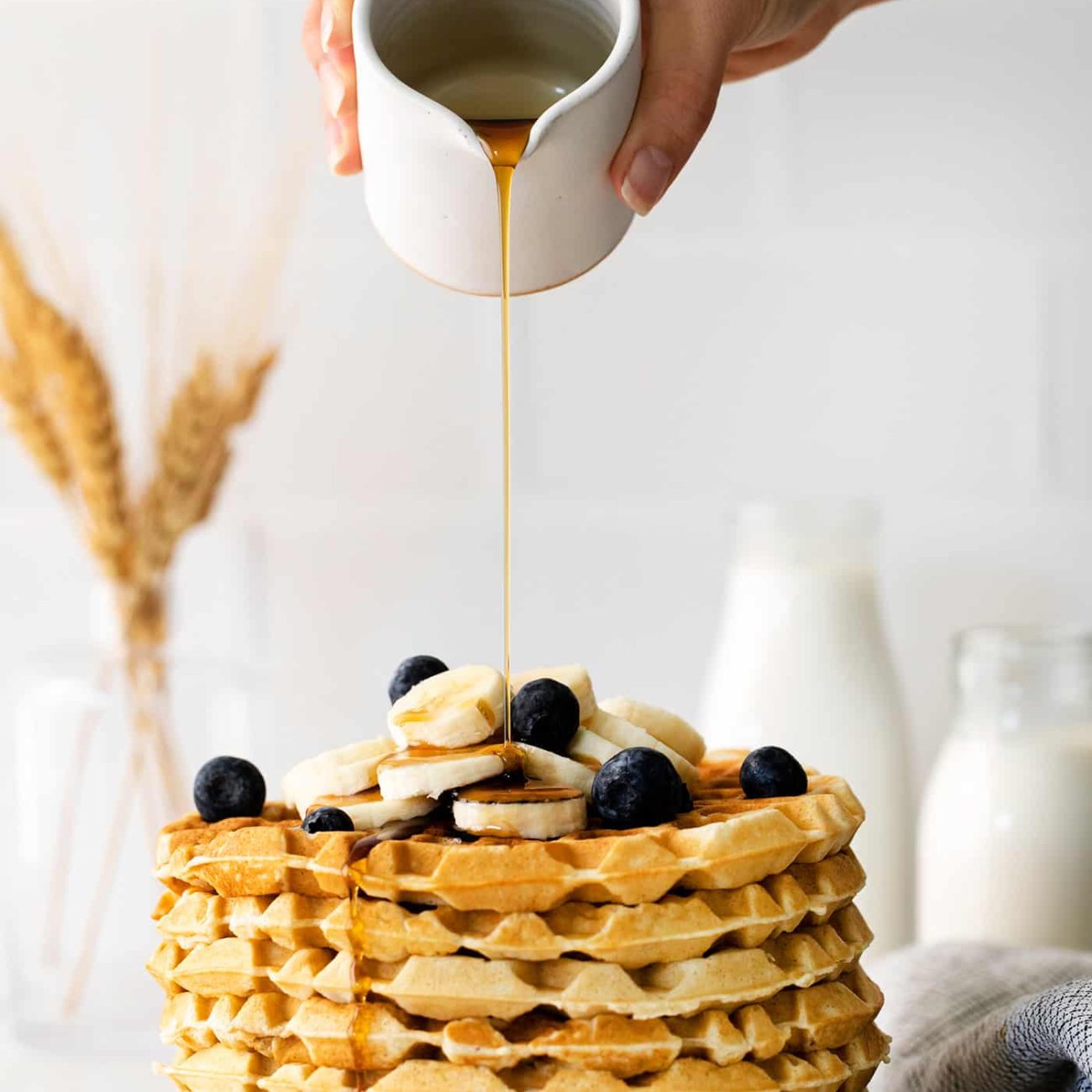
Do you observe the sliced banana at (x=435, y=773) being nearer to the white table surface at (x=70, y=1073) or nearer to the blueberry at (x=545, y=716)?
the blueberry at (x=545, y=716)

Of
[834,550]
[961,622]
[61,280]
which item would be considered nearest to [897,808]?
[834,550]

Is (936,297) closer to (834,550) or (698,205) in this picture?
(698,205)

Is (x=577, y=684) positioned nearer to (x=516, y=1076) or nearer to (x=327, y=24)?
(x=516, y=1076)

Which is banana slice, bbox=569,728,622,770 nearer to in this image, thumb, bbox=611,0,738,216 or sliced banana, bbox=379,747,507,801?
sliced banana, bbox=379,747,507,801

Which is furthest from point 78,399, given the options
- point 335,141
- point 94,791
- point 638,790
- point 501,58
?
point 638,790

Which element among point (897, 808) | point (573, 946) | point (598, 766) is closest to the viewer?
point (573, 946)

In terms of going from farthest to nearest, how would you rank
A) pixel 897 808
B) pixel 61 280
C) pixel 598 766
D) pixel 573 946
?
pixel 61 280 < pixel 897 808 < pixel 598 766 < pixel 573 946

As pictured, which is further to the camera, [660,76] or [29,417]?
[29,417]
